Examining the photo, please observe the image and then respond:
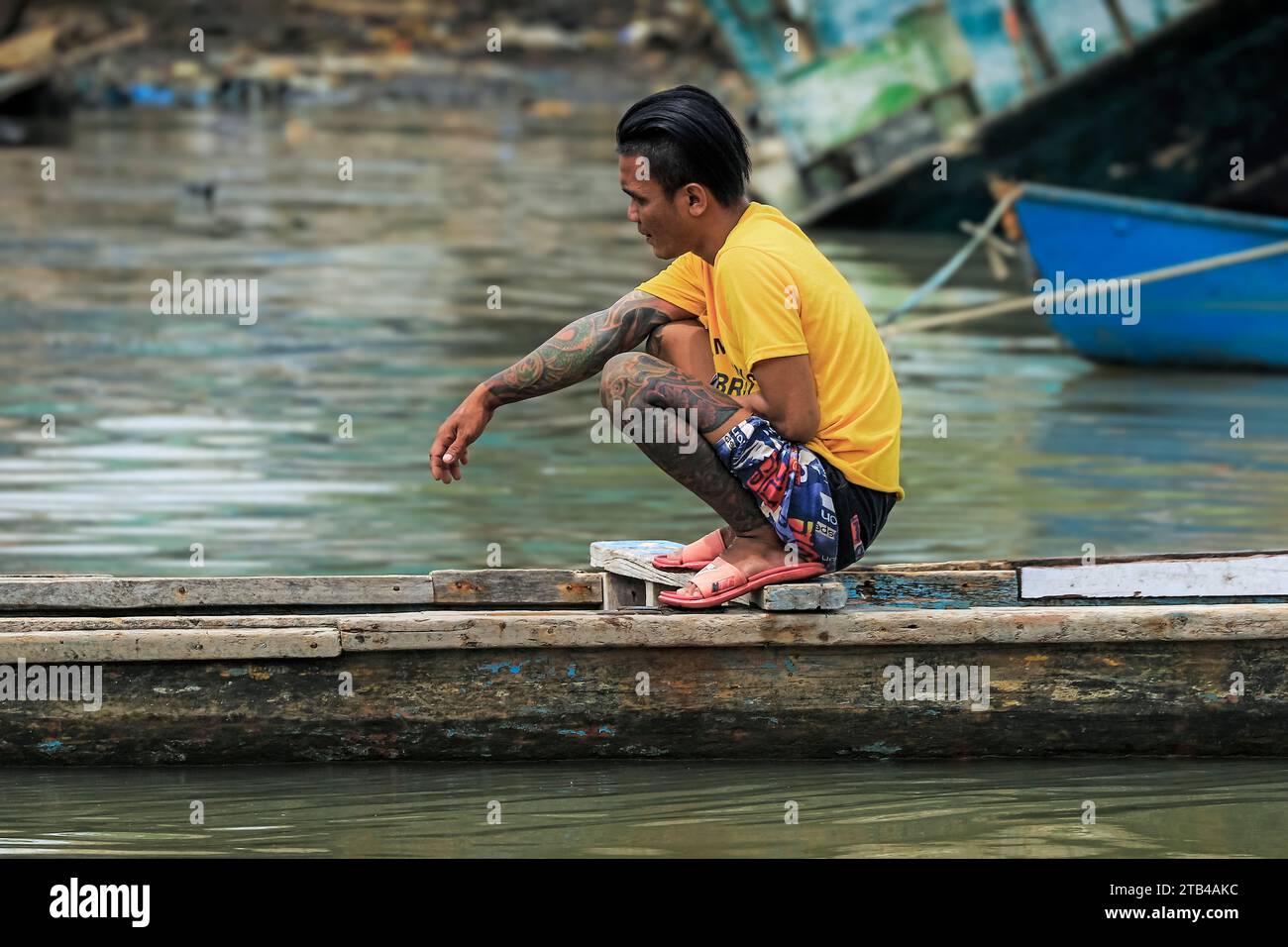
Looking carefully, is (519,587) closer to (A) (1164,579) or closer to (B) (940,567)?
(B) (940,567)

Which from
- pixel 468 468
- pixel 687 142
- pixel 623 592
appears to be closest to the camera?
pixel 687 142

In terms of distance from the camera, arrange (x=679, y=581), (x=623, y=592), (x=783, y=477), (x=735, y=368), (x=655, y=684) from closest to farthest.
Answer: (x=783, y=477)
(x=735, y=368)
(x=655, y=684)
(x=679, y=581)
(x=623, y=592)

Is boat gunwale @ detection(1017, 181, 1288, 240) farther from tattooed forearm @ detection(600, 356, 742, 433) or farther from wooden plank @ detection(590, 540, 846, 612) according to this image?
tattooed forearm @ detection(600, 356, 742, 433)

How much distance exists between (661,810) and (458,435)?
1.06 m

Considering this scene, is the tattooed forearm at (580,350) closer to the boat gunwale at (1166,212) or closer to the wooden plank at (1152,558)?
the wooden plank at (1152,558)

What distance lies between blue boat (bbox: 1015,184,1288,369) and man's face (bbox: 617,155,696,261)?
23.6 feet

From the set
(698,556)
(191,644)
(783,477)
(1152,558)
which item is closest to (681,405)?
(783,477)

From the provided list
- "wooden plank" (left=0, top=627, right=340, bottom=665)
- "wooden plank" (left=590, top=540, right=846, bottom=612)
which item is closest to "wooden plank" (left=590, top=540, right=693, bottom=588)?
"wooden plank" (left=590, top=540, right=846, bottom=612)

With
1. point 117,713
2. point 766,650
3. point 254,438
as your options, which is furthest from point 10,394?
point 766,650

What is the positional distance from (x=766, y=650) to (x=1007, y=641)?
0.61 m

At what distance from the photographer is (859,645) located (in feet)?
16.3

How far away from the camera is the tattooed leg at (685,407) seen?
15.7 feet

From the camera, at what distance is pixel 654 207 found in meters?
4.71

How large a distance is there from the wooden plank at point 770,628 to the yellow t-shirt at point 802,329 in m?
0.36
